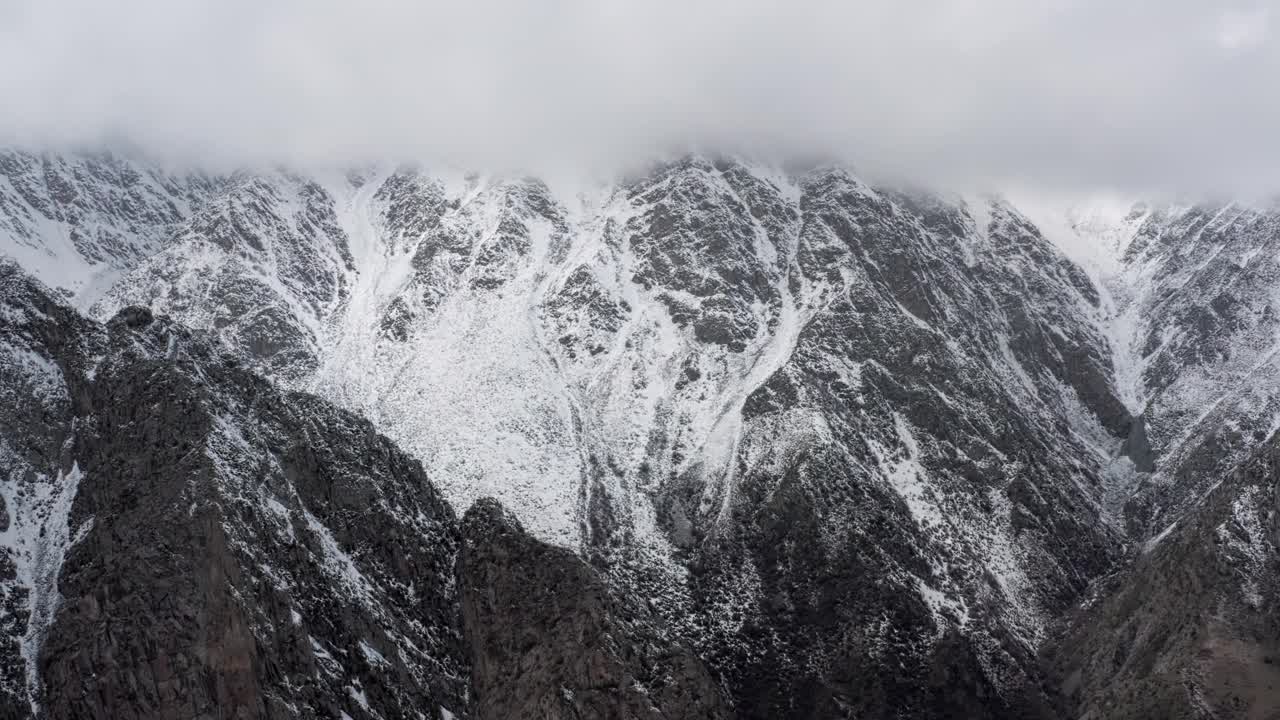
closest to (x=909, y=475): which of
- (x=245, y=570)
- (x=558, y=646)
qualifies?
(x=558, y=646)

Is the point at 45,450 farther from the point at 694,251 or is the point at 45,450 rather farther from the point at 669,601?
the point at 694,251

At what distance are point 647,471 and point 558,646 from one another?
53.1 m

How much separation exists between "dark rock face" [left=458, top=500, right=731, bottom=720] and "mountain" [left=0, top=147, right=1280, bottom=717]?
0.36 metres

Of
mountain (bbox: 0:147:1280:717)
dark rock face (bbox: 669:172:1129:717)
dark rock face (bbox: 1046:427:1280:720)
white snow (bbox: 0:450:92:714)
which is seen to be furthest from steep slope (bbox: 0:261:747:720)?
dark rock face (bbox: 1046:427:1280:720)

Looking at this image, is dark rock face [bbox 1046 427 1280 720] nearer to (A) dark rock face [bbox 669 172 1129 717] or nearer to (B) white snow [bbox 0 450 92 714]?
(A) dark rock face [bbox 669 172 1129 717]

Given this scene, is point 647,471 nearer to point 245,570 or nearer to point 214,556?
point 245,570

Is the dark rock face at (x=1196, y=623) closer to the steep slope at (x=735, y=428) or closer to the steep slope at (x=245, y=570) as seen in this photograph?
the steep slope at (x=735, y=428)

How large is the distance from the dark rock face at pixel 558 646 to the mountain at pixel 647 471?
0.36 meters

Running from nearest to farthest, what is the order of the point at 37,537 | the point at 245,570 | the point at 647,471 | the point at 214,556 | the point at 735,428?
the point at 37,537 < the point at 214,556 < the point at 245,570 < the point at 647,471 < the point at 735,428

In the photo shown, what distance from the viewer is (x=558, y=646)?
339 ft

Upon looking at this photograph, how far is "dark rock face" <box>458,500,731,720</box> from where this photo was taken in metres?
99.1

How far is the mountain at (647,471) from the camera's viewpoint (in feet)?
327

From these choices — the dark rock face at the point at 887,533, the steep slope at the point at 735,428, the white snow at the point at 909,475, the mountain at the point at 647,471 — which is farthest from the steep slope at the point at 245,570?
the white snow at the point at 909,475

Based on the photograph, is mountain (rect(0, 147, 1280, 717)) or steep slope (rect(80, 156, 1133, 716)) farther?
steep slope (rect(80, 156, 1133, 716))
